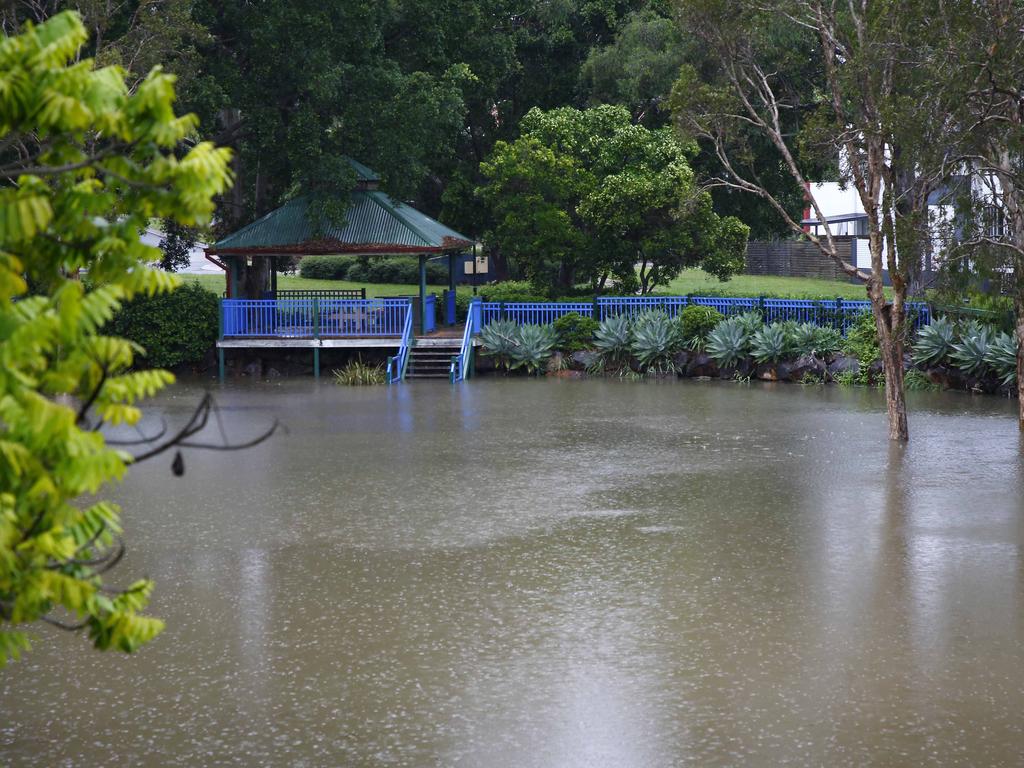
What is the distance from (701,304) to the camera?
110 feet

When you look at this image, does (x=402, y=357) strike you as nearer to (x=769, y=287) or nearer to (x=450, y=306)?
(x=450, y=306)

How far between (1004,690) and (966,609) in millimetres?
2151

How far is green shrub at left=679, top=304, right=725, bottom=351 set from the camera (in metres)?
31.8

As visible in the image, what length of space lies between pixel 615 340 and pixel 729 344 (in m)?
2.85

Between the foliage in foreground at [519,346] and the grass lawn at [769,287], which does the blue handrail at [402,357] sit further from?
the grass lawn at [769,287]

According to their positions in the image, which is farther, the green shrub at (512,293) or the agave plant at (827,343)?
the green shrub at (512,293)

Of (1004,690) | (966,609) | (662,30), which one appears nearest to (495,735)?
(1004,690)

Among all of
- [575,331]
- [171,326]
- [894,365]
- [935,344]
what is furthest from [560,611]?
[171,326]

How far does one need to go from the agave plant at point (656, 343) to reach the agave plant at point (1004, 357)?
24.3ft

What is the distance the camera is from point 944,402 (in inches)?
1040

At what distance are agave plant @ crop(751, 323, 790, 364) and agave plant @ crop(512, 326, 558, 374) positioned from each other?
4.99 m

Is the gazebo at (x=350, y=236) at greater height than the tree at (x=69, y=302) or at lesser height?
greater

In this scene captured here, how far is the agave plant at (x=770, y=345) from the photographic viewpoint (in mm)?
30344

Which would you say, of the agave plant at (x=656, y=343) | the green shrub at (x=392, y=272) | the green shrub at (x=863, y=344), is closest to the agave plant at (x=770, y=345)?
the green shrub at (x=863, y=344)
